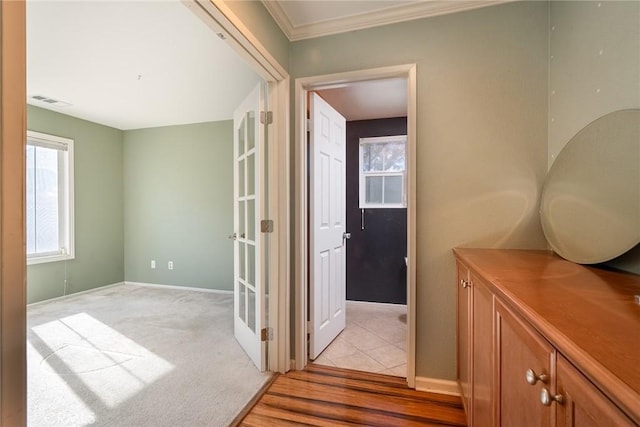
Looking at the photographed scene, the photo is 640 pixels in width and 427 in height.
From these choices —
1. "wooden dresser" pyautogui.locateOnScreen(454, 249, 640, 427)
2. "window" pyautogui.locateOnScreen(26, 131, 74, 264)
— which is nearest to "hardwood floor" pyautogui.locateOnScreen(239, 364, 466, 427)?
"wooden dresser" pyautogui.locateOnScreen(454, 249, 640, 427)

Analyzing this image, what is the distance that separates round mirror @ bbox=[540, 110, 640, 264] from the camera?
3.50ft

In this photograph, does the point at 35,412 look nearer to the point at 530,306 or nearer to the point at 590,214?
the point at 530,306

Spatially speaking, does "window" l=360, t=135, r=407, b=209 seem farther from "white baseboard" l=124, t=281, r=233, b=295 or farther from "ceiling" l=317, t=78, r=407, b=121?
"white baseboard" l=124, t=281, r=233, b=295

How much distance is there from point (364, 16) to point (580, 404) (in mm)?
2121

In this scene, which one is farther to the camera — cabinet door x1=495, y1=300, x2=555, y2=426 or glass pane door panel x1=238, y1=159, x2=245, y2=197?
glass pane door panel x1=238, y1=159, x2=245, y2=197

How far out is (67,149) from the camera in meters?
3.91

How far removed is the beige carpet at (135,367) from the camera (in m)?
1.68

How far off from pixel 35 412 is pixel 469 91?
3.11 metres

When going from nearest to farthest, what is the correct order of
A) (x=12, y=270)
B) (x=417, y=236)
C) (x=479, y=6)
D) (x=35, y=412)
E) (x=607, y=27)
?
1. (x=12, y=270)
2. (x=607, y=27)
3. (x=35, y=412)
4. (x=479, y=6)
5. (x=417, y=236)

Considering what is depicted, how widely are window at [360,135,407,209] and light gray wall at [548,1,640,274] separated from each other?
195cm

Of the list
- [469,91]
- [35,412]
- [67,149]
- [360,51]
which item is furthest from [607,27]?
[67,149]

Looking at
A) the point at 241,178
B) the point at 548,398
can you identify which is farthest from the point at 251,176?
the point at 548,398

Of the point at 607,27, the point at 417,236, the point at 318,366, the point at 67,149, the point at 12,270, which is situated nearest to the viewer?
Answer: the point at 12,270

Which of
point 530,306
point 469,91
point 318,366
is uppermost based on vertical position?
point 469,91
